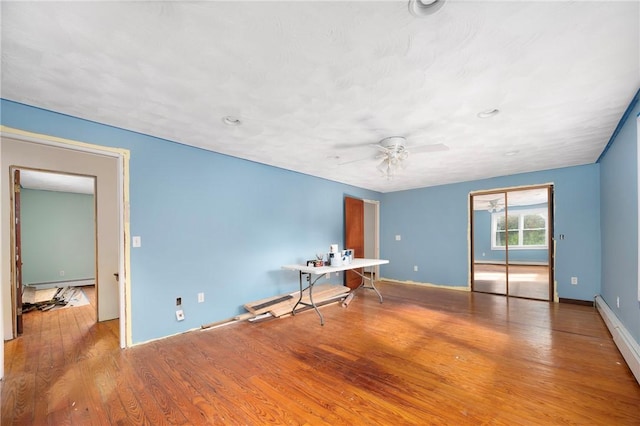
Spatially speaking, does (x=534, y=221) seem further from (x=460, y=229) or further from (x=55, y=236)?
(x=55, y=236)

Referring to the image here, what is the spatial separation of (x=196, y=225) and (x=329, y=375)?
7.70ft

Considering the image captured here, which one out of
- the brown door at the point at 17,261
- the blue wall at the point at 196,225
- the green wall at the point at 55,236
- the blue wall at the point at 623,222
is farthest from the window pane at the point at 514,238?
the green wall at the point at 55,236

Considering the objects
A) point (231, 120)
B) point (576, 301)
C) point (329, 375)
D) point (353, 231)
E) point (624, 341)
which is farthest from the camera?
point (353, 231)

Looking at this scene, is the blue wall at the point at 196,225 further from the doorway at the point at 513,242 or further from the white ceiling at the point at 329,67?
the doorway at the point at 513,242

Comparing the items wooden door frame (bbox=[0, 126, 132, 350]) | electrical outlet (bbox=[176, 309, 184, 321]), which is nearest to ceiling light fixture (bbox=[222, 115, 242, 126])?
wooden door frame (bbox=[0, 126, 132, 350])

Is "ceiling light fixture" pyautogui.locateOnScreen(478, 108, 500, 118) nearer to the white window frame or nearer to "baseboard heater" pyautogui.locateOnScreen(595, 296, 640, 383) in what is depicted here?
"baseboard heater" pyautogui.locateOnScreen(595, 296, 640, 383)

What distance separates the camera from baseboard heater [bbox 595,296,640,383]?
85.6 inches

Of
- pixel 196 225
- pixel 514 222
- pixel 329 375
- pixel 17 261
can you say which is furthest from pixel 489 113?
pixel 17 261

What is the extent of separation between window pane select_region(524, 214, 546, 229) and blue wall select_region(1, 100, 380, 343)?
4283 millimetres

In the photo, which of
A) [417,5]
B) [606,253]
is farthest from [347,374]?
[606,253]

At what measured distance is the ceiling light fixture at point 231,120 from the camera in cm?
260

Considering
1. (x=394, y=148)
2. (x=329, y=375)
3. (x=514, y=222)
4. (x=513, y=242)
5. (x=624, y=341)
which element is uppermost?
(x=394, y=148)

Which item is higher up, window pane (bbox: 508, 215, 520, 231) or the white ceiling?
the white ceiling

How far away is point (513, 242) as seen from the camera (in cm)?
529
